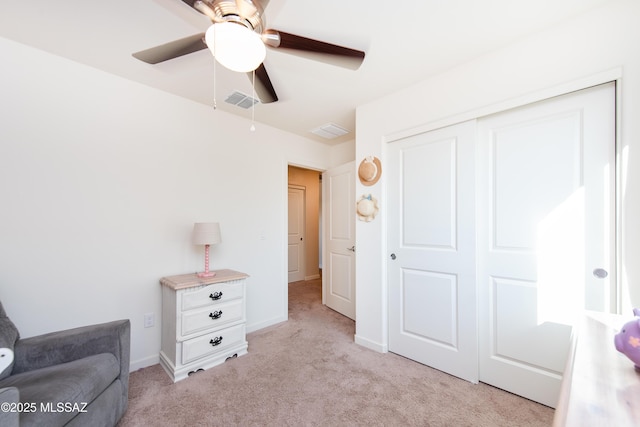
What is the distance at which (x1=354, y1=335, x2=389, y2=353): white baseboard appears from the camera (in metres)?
2.37

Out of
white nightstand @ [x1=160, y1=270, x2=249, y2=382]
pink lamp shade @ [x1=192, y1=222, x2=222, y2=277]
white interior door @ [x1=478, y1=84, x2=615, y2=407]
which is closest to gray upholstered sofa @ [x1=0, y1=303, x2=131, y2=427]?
white nightstand @ [x1=160, y1=270, x2=249, y2=382]

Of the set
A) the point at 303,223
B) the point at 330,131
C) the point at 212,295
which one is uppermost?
the point at 330,131

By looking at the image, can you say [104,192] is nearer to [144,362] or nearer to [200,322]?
[200,322]

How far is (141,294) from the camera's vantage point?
2164mm

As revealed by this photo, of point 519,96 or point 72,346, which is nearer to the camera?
point 72,346

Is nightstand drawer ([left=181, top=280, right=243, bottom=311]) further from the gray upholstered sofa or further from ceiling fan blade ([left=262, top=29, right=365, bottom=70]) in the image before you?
ceiling fan blade ([left=262, top=29, right=365, bottom=70])

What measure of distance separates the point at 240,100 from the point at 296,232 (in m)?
3.15

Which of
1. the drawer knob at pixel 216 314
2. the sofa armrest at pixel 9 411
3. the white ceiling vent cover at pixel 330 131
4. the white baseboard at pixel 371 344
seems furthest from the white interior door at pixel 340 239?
the sofa armrest at pixel 9 411

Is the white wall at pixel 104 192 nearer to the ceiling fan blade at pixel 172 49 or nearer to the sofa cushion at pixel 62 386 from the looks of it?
the sofa cushion at pixel 62 386

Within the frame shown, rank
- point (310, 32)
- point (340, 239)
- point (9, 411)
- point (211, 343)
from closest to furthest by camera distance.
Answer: point (9, 411), point (310, 32), point (211, 343), point (340, 239)

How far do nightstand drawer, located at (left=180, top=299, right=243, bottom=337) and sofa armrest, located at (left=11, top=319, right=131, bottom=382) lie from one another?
17.7 inches

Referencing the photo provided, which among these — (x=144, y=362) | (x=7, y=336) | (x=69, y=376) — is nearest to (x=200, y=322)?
(x=144, y=362)

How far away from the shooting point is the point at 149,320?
7.19ft

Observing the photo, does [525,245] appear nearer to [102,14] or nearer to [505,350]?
[505,350]
